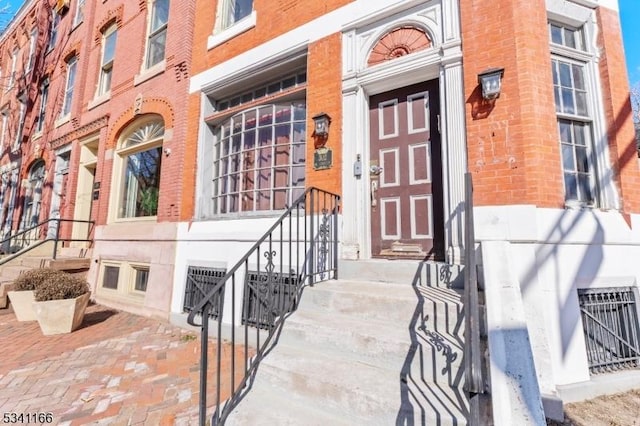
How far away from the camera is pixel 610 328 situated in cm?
343

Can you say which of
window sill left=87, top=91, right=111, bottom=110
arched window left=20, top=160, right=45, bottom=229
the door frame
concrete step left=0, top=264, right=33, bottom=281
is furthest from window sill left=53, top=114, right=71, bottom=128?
the door frame

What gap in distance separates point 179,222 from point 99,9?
331 inches

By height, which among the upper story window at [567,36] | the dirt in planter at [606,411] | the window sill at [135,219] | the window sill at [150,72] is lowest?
the dirt in planter at [606,411]

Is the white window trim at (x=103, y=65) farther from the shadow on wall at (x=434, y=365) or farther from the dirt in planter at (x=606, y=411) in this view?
the dirt in planter at (x=606, y=411)

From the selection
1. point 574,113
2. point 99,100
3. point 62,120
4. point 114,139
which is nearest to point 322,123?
point 574,113

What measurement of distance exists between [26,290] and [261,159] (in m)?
4.87

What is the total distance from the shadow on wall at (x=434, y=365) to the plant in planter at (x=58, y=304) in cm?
546

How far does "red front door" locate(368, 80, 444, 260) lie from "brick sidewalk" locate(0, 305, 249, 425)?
8.70 feet

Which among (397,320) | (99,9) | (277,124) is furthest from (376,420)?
(99,9)

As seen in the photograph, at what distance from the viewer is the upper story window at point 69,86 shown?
1043 centimetres

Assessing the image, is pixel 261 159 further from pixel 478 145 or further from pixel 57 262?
pixel 57 262

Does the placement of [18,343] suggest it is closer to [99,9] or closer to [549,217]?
[549,217]

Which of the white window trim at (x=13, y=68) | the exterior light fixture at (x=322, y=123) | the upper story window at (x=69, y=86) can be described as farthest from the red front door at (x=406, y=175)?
the white window trim at (x=13, y=68)

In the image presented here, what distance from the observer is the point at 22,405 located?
289 cm
